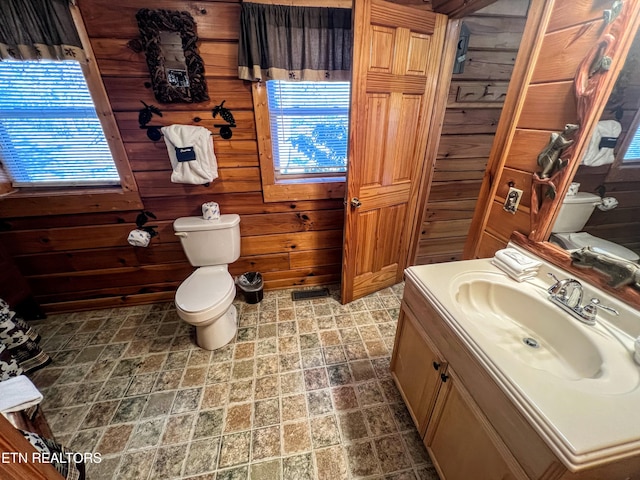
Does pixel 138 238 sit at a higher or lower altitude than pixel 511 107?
lower

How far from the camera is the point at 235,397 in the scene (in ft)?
4.82

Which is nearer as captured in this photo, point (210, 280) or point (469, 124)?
point (210, 280)

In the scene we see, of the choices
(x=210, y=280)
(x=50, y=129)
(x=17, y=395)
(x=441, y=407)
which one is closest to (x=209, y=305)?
(x=210, y=280)

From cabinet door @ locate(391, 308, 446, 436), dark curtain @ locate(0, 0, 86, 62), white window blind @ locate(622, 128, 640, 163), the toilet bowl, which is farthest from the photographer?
the toilet bowl

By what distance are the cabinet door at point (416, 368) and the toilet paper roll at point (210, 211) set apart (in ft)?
4.66

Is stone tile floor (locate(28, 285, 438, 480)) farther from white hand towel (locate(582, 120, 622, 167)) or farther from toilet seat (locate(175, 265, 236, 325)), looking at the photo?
white hand towel (locate(582, 120, 622, 167))

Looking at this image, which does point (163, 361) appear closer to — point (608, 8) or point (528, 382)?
point (528, 382)

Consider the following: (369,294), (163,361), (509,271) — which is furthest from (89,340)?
(509,271)

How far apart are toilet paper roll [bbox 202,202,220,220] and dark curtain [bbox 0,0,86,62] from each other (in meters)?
1.07

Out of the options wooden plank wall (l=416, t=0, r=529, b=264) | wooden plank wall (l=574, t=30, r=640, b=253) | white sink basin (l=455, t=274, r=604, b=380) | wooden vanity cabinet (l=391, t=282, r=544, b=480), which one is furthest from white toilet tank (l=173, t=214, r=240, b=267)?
wooden plank wall (l=574, t=30, r=640, b=253)

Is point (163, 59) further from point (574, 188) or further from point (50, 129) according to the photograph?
point (574, 188)

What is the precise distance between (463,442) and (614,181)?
1.06 m

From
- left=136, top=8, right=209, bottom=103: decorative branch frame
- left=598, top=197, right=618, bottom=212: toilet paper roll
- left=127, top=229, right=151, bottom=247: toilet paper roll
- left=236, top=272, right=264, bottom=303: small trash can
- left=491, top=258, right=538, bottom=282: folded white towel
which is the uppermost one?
left=136, top=8, right=209, bottom=103: decorative branch frame

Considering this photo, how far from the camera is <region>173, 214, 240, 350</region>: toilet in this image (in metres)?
1.57
